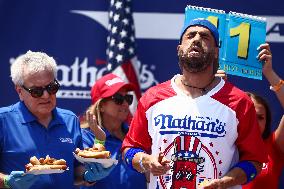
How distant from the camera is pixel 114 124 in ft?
19.5

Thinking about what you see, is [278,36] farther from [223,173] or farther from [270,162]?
[223,173]

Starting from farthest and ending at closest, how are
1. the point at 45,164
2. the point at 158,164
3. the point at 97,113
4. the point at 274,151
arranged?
the point at 97,113 < the point at 274,151 < the point at 45,164 < the point at 158,164

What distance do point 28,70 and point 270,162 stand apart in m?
1.74

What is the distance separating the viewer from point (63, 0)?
23.4 feet

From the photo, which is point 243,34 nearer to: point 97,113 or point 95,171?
point 95,171

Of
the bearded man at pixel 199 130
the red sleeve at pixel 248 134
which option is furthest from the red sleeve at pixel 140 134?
the red sleeve at pixel 248 134

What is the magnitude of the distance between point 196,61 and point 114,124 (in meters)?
1.58

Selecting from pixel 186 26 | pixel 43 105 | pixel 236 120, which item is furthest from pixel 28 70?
pixel 236 120

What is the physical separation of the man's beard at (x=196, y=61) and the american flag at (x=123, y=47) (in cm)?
242

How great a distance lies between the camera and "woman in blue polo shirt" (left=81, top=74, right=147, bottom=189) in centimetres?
573

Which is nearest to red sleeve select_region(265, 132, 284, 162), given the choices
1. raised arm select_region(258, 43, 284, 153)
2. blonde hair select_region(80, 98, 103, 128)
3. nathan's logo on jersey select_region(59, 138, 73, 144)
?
raised arm select_region(258, 43, 284, 153)

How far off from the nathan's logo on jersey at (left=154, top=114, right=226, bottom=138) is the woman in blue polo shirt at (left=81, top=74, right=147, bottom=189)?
1250mm

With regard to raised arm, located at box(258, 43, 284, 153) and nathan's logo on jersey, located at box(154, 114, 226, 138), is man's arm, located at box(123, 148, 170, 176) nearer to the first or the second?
nathan's logo on jersey, located at box(154, 114, 226, 138)

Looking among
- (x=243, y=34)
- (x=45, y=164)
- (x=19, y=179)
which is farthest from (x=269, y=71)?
(x=19, y=179)
